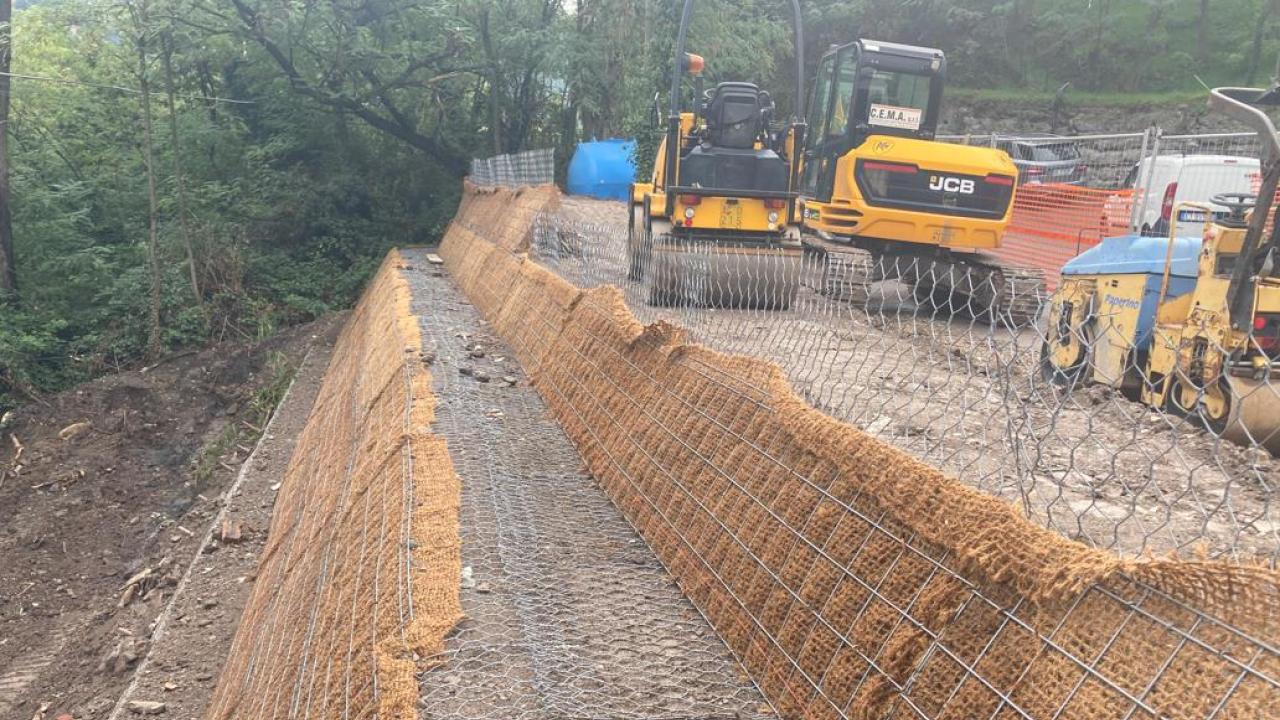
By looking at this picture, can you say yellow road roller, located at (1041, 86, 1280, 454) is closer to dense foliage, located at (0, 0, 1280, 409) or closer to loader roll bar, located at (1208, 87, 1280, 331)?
loader roll bar, located at (1208, 87, 1280, 331)

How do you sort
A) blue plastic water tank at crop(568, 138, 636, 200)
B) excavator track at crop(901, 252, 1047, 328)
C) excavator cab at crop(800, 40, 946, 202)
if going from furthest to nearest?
blue plastic water tank at crop(568, 138, 636, 200)
excavator cab at crop(800, 40, 946, 202)
excavator track at crop(901, 252, 1047, 328)

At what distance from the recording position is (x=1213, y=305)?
17.9 feet

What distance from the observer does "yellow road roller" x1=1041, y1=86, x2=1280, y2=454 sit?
510cm

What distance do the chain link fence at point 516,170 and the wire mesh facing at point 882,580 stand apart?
11.9 metres

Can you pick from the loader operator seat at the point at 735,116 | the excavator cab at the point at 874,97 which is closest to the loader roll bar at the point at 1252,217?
the loader operator seat at the point at 735,116

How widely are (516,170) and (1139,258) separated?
1299cm

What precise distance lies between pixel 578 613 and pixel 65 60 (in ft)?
69.4

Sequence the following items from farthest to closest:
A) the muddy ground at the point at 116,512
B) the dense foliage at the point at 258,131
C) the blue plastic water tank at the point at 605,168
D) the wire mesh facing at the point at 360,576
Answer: the blue plastic water tank at the point at 605,168 < the dense foliage at the point at 258,131 < the muddy ground at the point at 116,512 < the wire mesh facing at the point at 360,576

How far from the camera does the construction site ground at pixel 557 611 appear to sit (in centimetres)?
303

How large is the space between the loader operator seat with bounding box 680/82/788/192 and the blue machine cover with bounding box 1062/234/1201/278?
330 centimetres

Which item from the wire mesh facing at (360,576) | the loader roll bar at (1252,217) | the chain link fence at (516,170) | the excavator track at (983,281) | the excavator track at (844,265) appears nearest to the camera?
the wire mesh facing at (360,576)

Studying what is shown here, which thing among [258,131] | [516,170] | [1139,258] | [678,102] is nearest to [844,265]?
[678,102]

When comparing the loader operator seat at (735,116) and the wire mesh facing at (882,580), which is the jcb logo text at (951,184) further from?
the wire mesh facing at (882,580)

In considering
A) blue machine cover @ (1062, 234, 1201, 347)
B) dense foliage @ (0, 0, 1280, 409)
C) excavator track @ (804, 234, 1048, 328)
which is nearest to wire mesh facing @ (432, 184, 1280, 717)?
blue machine cover @ (1062, 234, 1201, 347)
